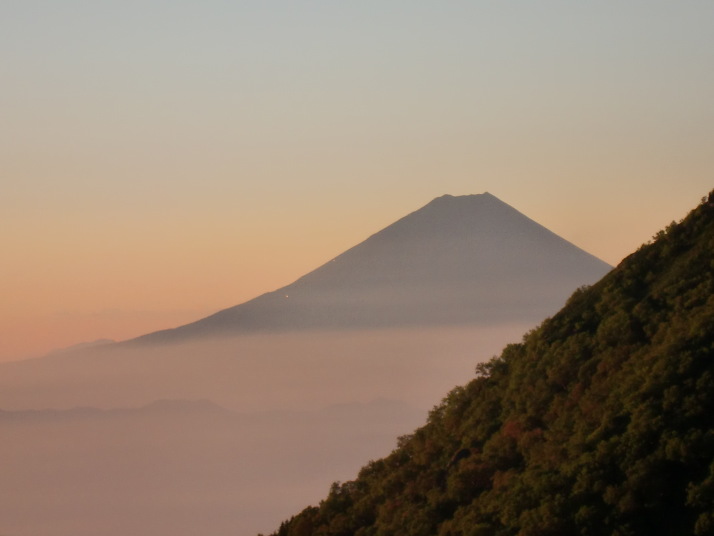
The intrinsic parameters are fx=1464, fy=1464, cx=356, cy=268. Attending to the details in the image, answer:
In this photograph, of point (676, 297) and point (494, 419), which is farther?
point (494, 419)

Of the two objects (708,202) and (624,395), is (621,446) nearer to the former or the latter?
(624,395)

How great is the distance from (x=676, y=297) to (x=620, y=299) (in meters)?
3.54

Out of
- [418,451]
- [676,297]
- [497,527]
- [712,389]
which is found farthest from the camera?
[418,451]

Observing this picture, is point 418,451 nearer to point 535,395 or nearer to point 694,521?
point 535,395

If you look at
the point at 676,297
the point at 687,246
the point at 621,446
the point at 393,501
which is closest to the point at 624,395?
the point at 621,446

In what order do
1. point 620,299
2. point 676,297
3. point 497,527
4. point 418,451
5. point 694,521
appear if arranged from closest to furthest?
point 694,521
point 497,527
point 676,297
point 620,299
point 418,451

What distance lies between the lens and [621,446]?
135 feet

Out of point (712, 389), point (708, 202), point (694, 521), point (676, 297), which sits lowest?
point (694, 521)

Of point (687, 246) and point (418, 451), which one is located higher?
point (687, 246)

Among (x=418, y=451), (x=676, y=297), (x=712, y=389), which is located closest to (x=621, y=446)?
(x=712, y=389)

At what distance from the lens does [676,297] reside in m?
48.4

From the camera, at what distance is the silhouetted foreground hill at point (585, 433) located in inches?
1547

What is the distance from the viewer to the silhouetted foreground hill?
3928 cm

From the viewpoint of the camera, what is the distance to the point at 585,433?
145 ft
